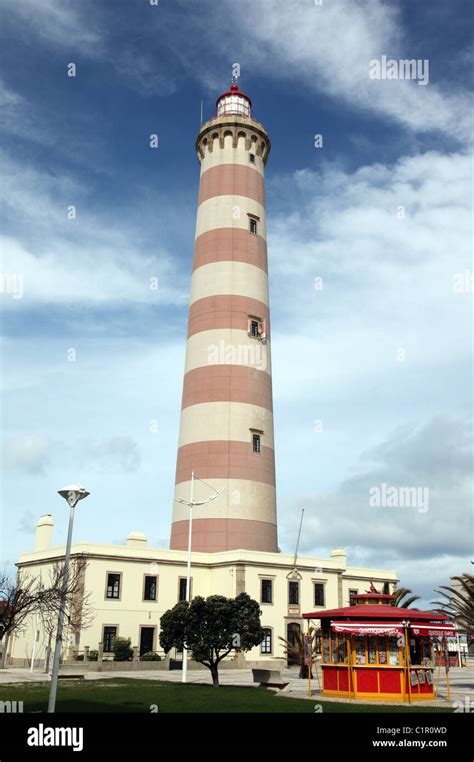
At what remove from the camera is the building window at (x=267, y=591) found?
48.5 meters

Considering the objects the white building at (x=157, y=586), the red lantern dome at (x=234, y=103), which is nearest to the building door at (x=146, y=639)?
the white building at (x=157, y=586)

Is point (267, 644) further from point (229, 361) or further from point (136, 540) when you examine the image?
point (229, 361)

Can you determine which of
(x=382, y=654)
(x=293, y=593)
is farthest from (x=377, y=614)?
(x=293, y=593)

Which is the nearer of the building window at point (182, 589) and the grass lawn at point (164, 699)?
the grass lawn at point (164, 699)

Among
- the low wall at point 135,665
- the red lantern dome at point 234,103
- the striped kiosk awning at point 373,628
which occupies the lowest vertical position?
the low wall at point 135,665

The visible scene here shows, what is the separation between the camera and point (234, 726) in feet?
54.7

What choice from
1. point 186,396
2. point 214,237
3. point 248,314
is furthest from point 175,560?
point 214,237

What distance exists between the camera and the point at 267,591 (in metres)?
48.8

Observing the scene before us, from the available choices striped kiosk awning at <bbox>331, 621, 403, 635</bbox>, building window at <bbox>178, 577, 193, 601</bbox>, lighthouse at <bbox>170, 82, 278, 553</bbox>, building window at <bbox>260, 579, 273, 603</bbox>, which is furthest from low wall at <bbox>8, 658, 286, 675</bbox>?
striped kiosk awning at <bbox>331, 621, 403, 635</bbox>

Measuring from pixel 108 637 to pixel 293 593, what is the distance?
13.0m

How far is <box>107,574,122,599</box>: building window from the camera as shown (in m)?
44.8

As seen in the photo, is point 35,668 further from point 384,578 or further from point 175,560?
point 384,578

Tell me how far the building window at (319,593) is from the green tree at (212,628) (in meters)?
20.3

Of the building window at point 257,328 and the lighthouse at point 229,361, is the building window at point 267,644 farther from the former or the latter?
the building window at point 257,328
